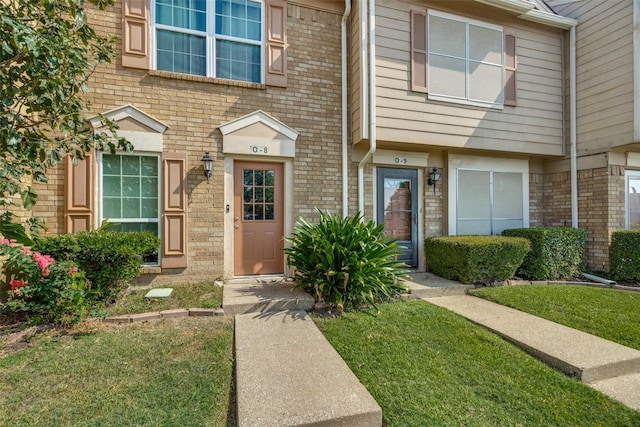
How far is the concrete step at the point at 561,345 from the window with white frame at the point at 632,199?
175 inches

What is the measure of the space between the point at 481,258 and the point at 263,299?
3638 mm

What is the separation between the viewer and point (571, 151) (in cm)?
652

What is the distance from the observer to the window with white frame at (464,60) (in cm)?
578

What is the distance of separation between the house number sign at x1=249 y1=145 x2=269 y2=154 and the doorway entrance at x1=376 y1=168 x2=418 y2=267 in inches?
94.3

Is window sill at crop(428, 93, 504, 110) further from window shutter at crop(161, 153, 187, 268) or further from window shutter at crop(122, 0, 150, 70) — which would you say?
window shutter at crop(122, 0, 150, 70)

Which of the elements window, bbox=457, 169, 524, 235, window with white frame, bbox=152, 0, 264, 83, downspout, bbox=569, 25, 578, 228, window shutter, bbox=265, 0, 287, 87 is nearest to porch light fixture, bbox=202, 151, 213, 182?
window with white frame, bbox=152, 0, 264, 83

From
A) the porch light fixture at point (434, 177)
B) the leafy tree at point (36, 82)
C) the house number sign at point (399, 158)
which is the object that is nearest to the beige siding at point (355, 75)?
the house number sign at point (399, 158)

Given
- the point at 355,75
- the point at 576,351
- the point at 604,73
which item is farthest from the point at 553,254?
the point at 355,75

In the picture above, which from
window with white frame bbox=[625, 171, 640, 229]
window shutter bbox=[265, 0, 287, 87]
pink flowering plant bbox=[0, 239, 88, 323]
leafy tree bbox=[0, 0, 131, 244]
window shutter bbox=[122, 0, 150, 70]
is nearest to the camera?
leafy tree bbox=[0, 0, 131, 244]

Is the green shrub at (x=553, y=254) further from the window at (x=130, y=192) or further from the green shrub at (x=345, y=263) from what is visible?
the window at (x=130, y=192)

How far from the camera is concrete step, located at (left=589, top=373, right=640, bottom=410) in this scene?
2.32 metres

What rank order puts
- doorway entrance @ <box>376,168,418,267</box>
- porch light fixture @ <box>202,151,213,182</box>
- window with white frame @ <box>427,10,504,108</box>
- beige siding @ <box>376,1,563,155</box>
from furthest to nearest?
1. doorway entrance @ <box>376,168,418,267</box>
2. window with white frame @ <box>427,10,504,108</box>
3. beige siding @ <box>376,1,563,155</box>
4. porch light fixture @ <box>202,151,213,182</box>

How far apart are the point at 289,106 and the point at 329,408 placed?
473 centimetres

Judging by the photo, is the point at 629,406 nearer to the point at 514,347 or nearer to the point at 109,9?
the point at 514,347
